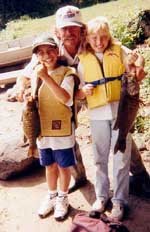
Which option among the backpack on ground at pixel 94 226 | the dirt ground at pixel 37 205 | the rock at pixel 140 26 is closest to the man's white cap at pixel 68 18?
the backpack on ground at pixel 94 226

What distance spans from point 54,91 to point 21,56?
21.2 ft

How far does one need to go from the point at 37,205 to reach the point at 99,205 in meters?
0.92

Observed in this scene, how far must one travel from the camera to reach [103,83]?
4293 mm

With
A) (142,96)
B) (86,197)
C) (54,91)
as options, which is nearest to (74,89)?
(54,91)

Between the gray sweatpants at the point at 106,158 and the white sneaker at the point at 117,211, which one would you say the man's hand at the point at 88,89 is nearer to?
the gray sweatpants at the point at 106,158

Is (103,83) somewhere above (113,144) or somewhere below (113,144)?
above

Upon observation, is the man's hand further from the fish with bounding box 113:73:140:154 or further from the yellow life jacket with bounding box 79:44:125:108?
the fish with bounding box 113:73:140:154

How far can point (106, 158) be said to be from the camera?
4719 mm

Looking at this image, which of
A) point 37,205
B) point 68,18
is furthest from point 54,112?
point 37,205

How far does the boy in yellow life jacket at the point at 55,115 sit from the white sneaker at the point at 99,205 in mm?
356

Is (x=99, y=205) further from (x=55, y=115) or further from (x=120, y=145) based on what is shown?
(x=55, y=115)

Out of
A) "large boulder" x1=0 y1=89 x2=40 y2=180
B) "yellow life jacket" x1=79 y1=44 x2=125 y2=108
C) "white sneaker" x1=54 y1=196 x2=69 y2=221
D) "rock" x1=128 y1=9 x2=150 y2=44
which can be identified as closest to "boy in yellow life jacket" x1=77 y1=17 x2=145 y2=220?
"yellow life jacket" x1=79 y1=44 x2=125 y2=108

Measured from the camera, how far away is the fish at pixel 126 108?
3.92 metres

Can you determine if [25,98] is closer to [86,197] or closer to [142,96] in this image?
[86,197]
